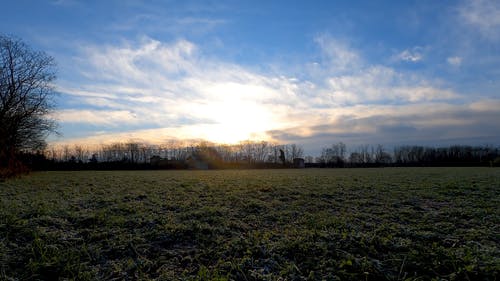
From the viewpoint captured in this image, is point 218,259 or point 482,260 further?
point 218,259

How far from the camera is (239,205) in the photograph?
30.3 ft

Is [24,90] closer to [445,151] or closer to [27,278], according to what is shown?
[27,278]

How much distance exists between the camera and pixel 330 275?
4.36m

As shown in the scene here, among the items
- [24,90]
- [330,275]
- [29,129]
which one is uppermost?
[24,90]

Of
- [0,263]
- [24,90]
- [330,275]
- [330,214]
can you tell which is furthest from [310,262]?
[24,90]

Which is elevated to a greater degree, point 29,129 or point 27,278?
point 29,129

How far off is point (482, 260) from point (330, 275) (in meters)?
2.56

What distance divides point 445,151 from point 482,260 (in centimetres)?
12759

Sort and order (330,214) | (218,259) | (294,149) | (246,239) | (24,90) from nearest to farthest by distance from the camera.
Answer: (218,259) < (246,239) < (330,214) < (24,90) < (294,149)

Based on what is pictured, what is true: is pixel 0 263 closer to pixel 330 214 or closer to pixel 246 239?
pixel 246 239

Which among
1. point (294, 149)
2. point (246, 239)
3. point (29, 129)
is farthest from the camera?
point (294, 149)

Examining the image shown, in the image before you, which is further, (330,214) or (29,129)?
(29,129)

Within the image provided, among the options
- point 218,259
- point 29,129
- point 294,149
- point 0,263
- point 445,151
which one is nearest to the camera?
point 0,263

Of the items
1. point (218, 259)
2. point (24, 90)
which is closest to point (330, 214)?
point (218, 259)
